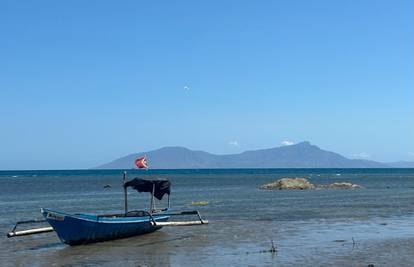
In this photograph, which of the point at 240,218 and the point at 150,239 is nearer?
the point at 150,239

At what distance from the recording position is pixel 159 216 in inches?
1316

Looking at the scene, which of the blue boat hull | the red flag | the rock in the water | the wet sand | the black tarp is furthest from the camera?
the rock in the water

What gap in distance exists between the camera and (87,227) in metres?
28.5

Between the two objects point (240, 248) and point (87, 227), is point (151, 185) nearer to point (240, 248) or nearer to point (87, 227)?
point (87, 227)

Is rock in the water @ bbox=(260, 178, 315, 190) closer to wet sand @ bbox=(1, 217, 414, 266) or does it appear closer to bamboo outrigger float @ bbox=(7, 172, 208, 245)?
wet sand @ bbox=(1, 217, 414, 266)

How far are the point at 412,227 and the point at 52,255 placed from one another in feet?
65.0

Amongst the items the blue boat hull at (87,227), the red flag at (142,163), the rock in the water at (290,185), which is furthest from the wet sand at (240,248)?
the rock in the water at (290,185)

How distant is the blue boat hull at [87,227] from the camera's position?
27953mm

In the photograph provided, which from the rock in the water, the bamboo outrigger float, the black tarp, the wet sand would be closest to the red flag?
the bamboo outrigger float

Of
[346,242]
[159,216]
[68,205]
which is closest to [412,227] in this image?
[346,242]

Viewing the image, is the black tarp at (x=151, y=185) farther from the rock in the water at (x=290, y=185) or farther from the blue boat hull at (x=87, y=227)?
the rock in the water at (x=290, y=185)

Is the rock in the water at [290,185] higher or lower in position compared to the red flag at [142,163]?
lower

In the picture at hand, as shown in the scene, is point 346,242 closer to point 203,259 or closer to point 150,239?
point 203,259

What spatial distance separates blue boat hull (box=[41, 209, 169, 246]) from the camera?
2795 centimetres
